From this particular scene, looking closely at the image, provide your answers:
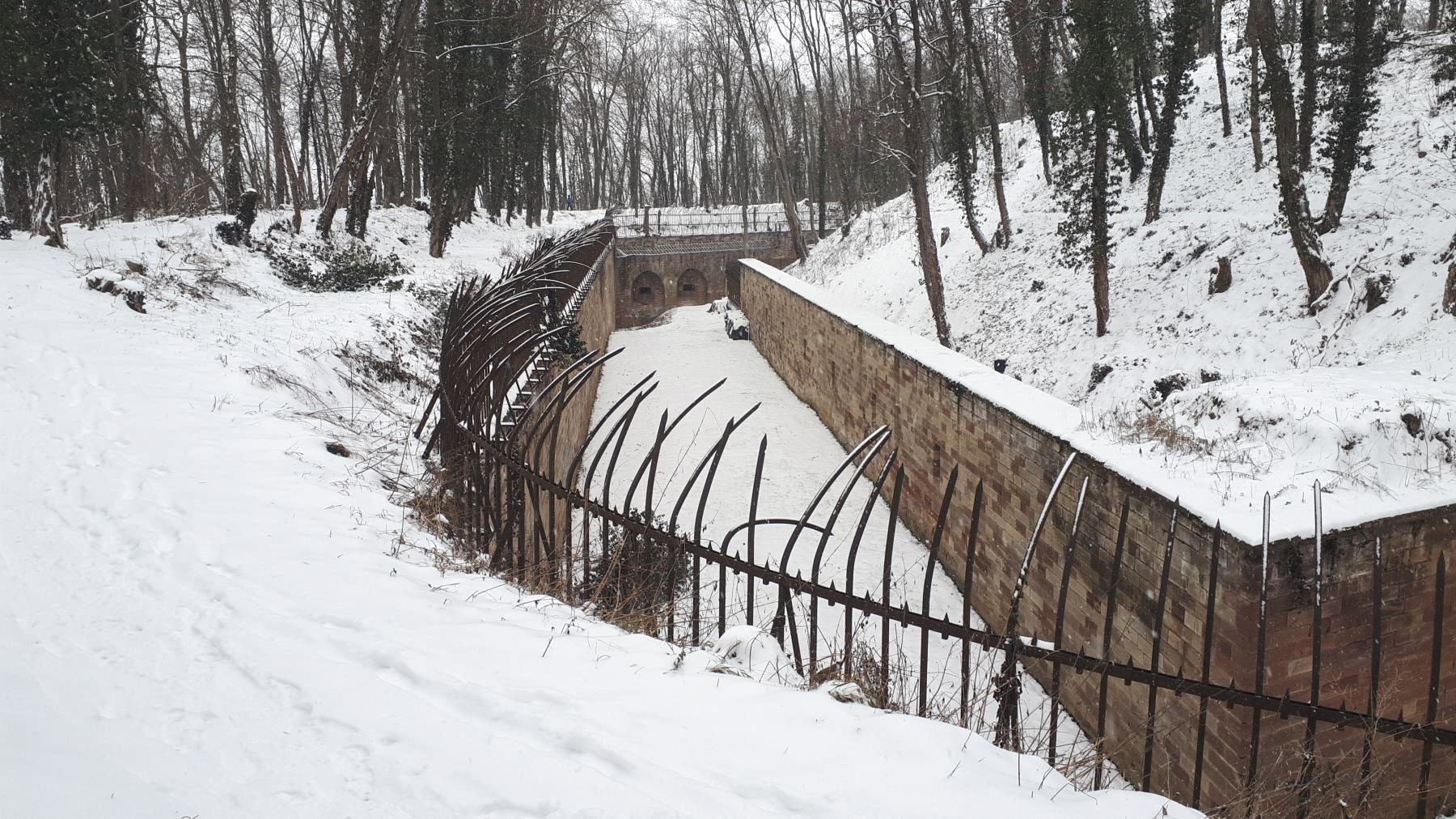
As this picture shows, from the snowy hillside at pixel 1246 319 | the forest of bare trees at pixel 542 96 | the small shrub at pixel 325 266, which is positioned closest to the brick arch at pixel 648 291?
the forest of bare trees at pixel 542 96

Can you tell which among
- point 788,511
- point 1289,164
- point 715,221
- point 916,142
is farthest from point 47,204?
point 715,221

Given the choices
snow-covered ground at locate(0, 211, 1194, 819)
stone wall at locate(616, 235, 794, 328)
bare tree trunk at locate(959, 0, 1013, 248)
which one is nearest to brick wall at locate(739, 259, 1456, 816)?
snow-covered ground at locate(0, 211, 1194, 819)

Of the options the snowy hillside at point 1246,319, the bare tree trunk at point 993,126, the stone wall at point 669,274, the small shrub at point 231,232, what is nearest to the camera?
the snowy hillside at point 1246,319

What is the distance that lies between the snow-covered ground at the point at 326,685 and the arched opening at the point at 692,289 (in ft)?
94.5

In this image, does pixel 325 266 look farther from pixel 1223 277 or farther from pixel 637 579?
pixel 1223 277

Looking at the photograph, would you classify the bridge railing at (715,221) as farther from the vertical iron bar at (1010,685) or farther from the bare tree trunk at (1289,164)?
the vertical iron bar at (1010,685)

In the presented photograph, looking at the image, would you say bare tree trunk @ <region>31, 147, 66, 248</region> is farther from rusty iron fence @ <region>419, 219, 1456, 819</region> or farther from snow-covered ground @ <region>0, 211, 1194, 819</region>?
rusty iron fence @ <region>419, 219, 1456, 819</region>

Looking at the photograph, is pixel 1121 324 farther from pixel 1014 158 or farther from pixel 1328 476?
pixel 1014 158

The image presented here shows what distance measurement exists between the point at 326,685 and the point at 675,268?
30788mm

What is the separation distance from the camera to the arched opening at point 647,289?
32.8 m

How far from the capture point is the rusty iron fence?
2873mm

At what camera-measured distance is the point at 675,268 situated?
32750 millimetres

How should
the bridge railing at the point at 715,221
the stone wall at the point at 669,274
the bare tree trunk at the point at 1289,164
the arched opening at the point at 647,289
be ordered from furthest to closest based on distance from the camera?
the bridge railing at the point at 715,221, the arched opening at the point at 647,289, the stone wall at the point at 669,274, the bare tree trunk at the point at 1289,164

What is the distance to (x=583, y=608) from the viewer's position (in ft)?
12.7
